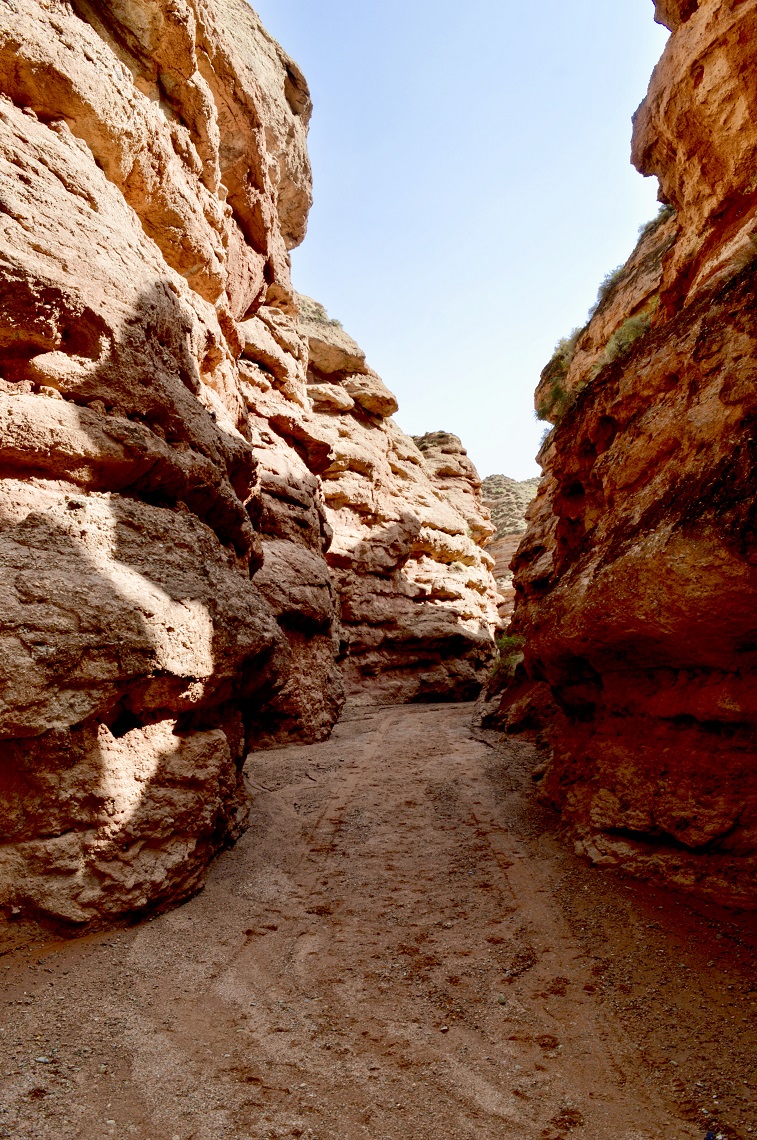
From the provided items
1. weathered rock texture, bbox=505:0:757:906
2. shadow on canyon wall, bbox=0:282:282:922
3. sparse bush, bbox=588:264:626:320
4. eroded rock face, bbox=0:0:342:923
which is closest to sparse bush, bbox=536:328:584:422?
sparse bush, bbox=588:264:626:320

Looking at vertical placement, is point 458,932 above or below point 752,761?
below

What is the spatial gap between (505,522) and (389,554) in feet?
82.4

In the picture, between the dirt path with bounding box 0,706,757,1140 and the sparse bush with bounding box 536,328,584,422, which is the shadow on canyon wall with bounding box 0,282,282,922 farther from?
Result: the sparse bush with bounding box 536,328,584,422

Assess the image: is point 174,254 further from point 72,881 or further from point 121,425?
point 72,881

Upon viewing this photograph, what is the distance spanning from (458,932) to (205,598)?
15.5 feet

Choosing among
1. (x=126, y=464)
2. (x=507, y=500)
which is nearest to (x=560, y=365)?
(x=126, y=464)

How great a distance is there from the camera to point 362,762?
1179 cm

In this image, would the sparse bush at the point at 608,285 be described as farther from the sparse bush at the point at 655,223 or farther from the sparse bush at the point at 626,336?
the sparse bush at the point at 626,336

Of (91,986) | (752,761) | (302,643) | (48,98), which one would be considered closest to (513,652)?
(302,643)

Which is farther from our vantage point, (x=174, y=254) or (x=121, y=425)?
(x=174, y=254)

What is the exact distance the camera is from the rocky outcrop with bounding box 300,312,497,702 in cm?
2406

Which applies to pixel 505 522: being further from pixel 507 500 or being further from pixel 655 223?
pixel 655 223

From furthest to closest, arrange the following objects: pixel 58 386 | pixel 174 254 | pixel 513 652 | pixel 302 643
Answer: pixel 513 652 → pixel 302 643 → pixel 174 254 → pixel 58 386

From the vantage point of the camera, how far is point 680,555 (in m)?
5.32
